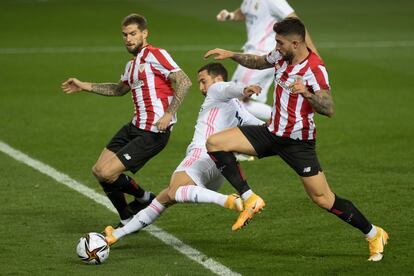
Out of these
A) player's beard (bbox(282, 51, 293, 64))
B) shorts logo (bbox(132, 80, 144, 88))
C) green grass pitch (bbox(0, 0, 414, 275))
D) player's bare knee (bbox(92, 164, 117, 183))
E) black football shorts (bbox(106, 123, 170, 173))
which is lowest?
green grass pitch (bbox(0, 0, 414, 275))

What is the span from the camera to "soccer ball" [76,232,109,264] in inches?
355

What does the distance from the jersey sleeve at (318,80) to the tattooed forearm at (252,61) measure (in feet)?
2.46

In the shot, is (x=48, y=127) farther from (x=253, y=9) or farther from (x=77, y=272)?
(x=77, y=272)

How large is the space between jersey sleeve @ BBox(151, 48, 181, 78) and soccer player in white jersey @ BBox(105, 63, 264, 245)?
0.34 m

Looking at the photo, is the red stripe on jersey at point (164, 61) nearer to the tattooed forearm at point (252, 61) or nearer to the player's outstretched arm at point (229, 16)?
the tattooed forearm at point (252, 61)

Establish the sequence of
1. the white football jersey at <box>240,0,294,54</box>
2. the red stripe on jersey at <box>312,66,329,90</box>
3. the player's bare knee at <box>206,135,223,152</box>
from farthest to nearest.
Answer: the white football jersey at <box>240,0,294,54</box> → the player's bare knee at <box>206,135,223,152</box> → the red stripe on jersey at <box>312,66,329,90</box>

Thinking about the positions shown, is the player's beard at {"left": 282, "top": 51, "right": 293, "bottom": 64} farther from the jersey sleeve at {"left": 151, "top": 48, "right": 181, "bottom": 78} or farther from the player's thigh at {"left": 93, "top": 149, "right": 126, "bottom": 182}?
the player's thigh at {"left": 93, "top": 149, "right": 126, "bottom": 182}

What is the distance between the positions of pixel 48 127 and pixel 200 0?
17887 millimetres

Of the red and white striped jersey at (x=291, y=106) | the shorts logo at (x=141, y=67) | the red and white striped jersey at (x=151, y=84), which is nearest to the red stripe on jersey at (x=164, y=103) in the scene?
the red and white striped jersey at (x=151, y=84)

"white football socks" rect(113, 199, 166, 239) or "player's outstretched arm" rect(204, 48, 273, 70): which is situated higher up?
"player's outstretched arm" rect(204, 48, 273, 70)

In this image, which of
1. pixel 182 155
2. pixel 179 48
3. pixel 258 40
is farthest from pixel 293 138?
pixel 179 48

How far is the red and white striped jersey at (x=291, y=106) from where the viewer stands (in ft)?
30.0

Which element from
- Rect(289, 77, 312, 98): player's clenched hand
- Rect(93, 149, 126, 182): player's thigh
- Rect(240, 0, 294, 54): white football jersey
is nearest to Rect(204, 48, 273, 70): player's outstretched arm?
Rect(289, 77, 312, 98): player's clenched hand

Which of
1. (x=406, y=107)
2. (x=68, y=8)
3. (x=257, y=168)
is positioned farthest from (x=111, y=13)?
(x=257, y=168)
